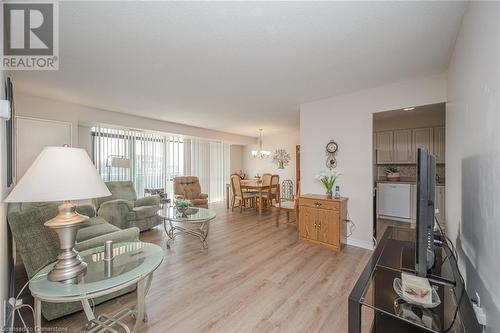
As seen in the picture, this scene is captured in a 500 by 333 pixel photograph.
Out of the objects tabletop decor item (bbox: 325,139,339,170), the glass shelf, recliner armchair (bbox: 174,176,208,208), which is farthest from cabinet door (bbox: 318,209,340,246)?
recliner armchair (bbox: 174,176,208,208)

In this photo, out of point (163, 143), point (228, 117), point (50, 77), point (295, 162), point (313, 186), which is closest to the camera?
point (50, 77)

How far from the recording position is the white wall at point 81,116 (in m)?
3.30

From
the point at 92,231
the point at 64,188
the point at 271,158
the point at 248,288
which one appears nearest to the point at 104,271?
the point at 64,188

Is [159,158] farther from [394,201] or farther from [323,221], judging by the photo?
[394,201]

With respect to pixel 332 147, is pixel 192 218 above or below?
below

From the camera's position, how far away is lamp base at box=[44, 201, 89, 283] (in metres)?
1.23

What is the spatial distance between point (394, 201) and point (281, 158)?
3.65 m

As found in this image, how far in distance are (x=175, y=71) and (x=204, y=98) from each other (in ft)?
3.32

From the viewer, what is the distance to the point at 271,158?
7.73m

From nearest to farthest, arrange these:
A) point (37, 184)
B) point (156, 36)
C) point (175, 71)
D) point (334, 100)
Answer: point (37, 184)
point (156, 36)
point (175, 71)
point (334, 100)

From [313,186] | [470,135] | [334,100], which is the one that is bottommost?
[313,186]

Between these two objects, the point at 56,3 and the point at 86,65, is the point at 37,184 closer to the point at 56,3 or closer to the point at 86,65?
the point at 56,3

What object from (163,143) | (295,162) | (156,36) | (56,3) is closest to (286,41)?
(156,36)

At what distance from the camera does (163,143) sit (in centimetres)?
588
